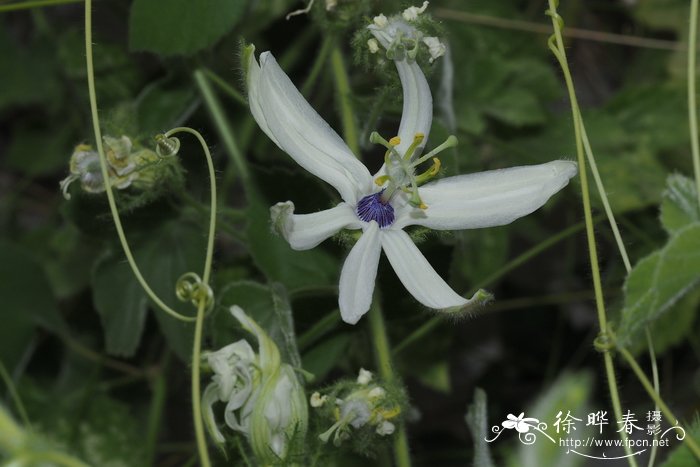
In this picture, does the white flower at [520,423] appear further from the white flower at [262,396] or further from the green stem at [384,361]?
the white flower at [262,396]

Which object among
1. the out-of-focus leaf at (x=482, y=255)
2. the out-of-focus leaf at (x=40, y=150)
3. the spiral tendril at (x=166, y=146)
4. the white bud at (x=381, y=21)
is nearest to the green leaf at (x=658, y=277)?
the white bud at (x=381, y=21)

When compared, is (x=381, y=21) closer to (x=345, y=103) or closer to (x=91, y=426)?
(x=345, y=103)

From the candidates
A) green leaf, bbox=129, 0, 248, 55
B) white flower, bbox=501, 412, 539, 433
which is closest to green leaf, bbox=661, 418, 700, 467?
white flower, bbox=501, 412, 539, 433

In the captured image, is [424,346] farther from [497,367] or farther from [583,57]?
[583,57]

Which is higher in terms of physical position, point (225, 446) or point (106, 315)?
point (106, 315)

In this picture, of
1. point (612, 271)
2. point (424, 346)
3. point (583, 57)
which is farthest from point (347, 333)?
point (583, 57)

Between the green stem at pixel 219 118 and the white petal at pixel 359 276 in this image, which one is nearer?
the white petal at pixel 359 276

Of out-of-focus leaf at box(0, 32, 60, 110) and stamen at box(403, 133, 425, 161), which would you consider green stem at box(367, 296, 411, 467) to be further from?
out-of-focus leaf at box(0, 32, 60, 110)
